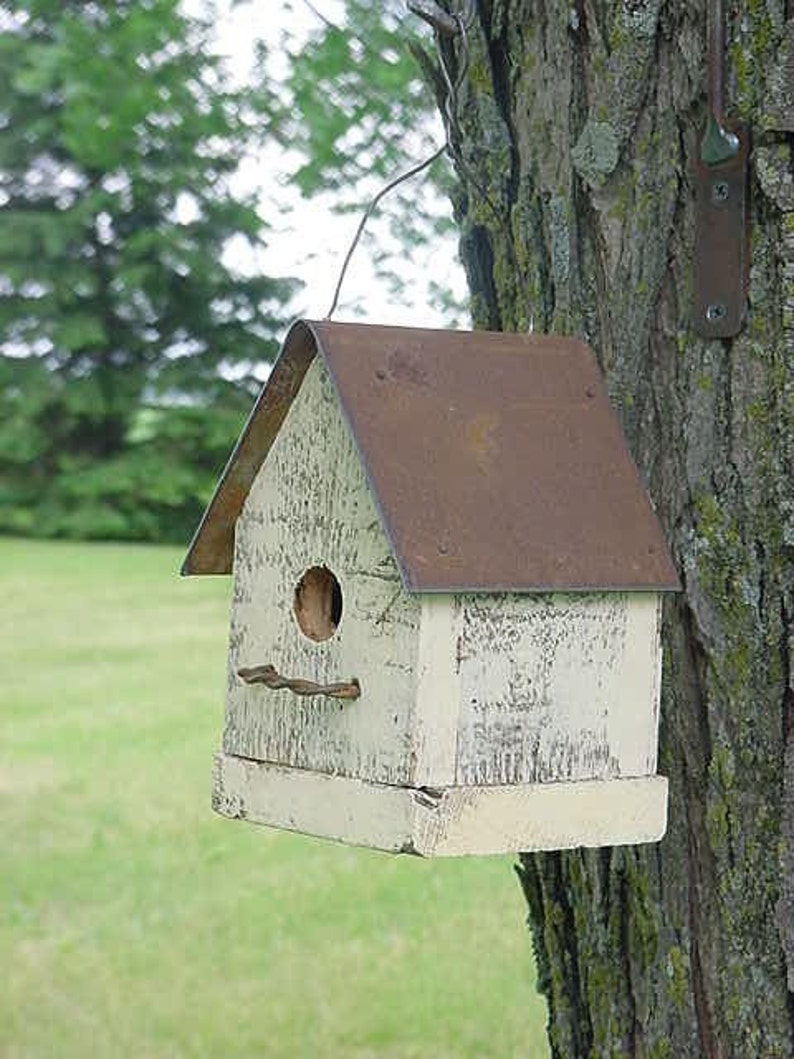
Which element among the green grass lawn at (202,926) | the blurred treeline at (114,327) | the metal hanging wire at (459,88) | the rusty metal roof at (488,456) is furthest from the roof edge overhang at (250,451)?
the blurred treeline at (114,327)

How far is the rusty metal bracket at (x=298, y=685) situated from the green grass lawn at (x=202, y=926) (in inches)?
105

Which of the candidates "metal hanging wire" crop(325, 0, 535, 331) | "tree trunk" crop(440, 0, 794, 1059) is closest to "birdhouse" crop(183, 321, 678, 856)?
"tree trunk" crop(440, 0, 794, 1059)

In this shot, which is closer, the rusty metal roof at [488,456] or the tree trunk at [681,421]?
the rusty metal roof at [488,456]

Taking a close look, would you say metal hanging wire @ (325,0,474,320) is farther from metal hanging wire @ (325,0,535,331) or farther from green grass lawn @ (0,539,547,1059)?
green grass lawn @ (0,539,547,1059)

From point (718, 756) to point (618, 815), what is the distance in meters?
0.17

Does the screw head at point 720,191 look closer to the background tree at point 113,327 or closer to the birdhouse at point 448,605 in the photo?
the birdhouse at point 448,605

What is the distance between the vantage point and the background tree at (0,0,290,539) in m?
18.3

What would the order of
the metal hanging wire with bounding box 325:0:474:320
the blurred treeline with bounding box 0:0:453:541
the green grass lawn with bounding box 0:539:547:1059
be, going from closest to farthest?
the metal hanging wire with bounding box 325:0:474:320
the green grass lawn with bounding box 0:539:547:1059
the blurred treeline with bounding box 0:0:453:541

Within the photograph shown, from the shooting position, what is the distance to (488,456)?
1.51 m

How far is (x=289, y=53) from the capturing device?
5180 millimetres

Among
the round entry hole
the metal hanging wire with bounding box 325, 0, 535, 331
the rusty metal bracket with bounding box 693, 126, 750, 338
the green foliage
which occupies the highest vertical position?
the green foliage

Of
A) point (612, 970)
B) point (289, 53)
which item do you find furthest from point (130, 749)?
Result: point (612, 970)

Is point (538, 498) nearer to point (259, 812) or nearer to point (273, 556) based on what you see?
point (273, 556)

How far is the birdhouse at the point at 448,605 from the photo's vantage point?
144 centimetres
